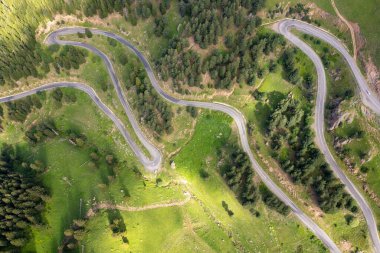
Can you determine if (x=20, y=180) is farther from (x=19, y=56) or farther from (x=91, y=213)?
(x=19, y=56)

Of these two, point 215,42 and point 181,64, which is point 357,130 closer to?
point 215,42

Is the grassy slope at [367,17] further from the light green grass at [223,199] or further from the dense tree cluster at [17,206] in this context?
the dense tree cluster at [17,206]

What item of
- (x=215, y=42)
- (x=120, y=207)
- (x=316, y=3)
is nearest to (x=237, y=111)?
(x=215, y=42)

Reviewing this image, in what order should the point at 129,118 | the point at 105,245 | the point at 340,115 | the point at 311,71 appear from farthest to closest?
the point at 129,118 → the point at 311,71 → the point at 340,115 → the point at 105,245

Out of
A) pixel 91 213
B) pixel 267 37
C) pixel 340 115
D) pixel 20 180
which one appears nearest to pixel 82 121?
pixel 20 180

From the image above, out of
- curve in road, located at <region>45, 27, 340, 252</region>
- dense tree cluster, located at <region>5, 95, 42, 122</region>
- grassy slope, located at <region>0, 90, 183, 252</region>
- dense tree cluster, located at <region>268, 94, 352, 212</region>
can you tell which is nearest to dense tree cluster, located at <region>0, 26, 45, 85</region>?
curve in road, located at <region>45, 27, 340, 252</region>

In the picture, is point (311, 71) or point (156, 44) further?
point (156, 44)
